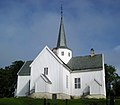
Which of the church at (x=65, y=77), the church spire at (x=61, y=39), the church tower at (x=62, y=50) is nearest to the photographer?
the church at (x=65, y=77)

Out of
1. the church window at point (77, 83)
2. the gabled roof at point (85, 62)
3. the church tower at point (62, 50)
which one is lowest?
the church window at point (77, 83)

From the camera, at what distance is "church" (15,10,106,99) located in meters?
37.6

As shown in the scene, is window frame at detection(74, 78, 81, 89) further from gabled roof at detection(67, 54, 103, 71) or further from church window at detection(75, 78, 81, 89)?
gabled roof at detection(67, 54, 103, 71)

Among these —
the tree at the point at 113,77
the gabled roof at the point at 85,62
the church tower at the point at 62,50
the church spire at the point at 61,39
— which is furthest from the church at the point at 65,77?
the tree at the point at 113,77

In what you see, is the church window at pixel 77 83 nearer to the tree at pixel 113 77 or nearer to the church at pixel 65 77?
the church at pixel 65 77

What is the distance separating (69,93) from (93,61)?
7360 millimetres

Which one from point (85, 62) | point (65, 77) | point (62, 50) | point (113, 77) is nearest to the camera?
point (65, 77)

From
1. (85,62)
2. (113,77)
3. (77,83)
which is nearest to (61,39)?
(85,62)

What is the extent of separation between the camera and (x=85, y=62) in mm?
42594

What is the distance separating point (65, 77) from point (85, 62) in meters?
5.68

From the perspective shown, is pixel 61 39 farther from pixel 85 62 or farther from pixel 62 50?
pixel 85 62

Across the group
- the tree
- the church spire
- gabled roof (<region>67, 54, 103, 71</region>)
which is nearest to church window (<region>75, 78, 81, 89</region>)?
gabled roof (<region>67, 54, 103, 71</region>)

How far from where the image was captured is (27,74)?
45.7 metres

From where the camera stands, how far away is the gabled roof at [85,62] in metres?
40.4
